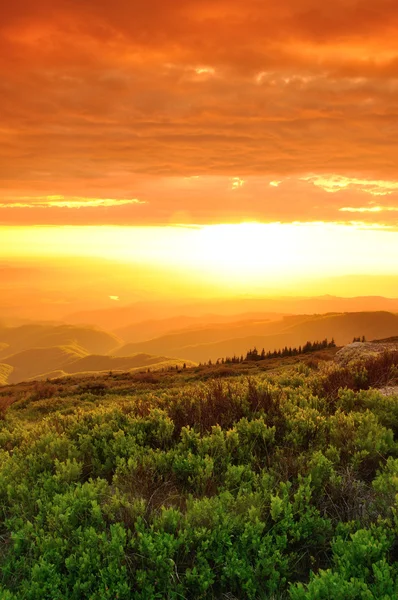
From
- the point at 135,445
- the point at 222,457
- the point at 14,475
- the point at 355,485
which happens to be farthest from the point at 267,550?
the point at 14,475

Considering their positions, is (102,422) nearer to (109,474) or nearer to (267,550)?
(109,474)

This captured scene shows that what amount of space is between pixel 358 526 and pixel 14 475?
4.71m

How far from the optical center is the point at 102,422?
332 inches

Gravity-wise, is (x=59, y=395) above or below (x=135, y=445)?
below

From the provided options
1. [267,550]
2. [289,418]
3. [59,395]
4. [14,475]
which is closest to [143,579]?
[267,550]

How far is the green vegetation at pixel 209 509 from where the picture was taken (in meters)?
4.55

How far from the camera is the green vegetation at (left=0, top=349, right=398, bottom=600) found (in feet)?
14.9

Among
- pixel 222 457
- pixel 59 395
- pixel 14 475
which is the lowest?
pixel 59 395

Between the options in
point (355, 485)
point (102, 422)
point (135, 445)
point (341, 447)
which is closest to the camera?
point (355, 485)

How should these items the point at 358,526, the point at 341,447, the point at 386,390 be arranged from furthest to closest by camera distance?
the point at 386,390 → the point at 341,447 → the point at 358,526

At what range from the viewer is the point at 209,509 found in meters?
5.15

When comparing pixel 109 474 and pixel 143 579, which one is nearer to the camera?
pixel 143 579

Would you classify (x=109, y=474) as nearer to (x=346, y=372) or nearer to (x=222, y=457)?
(x=222, y=457)

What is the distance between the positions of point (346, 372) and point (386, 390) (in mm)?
972
